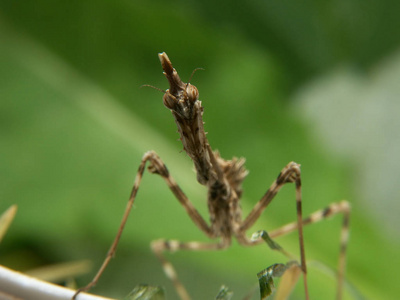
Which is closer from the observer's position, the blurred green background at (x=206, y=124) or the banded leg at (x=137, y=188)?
the banded leg at (x=137, y=188)

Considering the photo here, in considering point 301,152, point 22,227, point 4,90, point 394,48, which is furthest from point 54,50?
point 394,48

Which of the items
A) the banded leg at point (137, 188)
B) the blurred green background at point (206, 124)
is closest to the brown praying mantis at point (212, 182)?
the banded leg at point (137, 188)

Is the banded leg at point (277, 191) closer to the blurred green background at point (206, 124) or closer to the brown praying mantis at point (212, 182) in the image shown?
the brown praying mantis at point (212, 182)

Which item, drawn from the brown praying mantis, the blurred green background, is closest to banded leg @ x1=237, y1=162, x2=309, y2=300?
the brown praying mantis

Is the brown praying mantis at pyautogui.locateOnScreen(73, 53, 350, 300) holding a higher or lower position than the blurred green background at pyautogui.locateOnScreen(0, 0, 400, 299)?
lower

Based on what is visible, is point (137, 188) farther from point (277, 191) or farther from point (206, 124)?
point (206, 124)

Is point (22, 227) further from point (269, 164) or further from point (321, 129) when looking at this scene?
point (321, 129)

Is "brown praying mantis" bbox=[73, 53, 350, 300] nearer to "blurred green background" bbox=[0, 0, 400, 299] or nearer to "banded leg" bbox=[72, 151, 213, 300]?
"banded leg" bbox=[72, 151, 213, 300]

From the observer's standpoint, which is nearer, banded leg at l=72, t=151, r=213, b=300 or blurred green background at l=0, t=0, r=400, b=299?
banded leg at l=72, t=151, r=213, b=300
